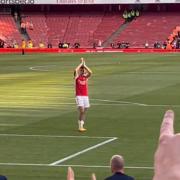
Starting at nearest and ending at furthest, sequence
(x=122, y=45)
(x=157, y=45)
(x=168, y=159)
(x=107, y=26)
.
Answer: (x=168, y=159) → (x=157, y=45) → (x=122, y=45) → (x=107, y=26)

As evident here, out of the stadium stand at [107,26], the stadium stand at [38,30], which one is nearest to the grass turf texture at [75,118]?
the stadium stand at [107,26]

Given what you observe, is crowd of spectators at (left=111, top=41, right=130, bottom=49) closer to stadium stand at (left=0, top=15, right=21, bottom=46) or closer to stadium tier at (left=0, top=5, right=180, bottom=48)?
stadium tier at (left=0, top=5, right=180, bottom=48)

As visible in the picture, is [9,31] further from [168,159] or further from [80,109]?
[168,159]

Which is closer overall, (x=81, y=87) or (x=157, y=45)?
(x=81, y=87)

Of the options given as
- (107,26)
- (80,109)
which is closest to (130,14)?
(107,26)

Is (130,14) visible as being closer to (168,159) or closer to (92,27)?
(92,27)

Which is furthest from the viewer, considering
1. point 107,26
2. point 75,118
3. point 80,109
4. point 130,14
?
point 130,14

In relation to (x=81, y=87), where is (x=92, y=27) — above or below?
below

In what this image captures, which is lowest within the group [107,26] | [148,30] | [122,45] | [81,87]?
[122,45]

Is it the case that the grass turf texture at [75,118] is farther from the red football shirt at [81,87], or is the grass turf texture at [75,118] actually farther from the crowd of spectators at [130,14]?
the crowd of spectators at [130,14]

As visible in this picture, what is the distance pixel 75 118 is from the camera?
23.8 metres

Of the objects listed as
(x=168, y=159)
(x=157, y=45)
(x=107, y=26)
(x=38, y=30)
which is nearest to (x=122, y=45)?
(x=157, y=45)

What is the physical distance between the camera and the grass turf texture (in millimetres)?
15086

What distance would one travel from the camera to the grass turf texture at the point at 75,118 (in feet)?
49.5
